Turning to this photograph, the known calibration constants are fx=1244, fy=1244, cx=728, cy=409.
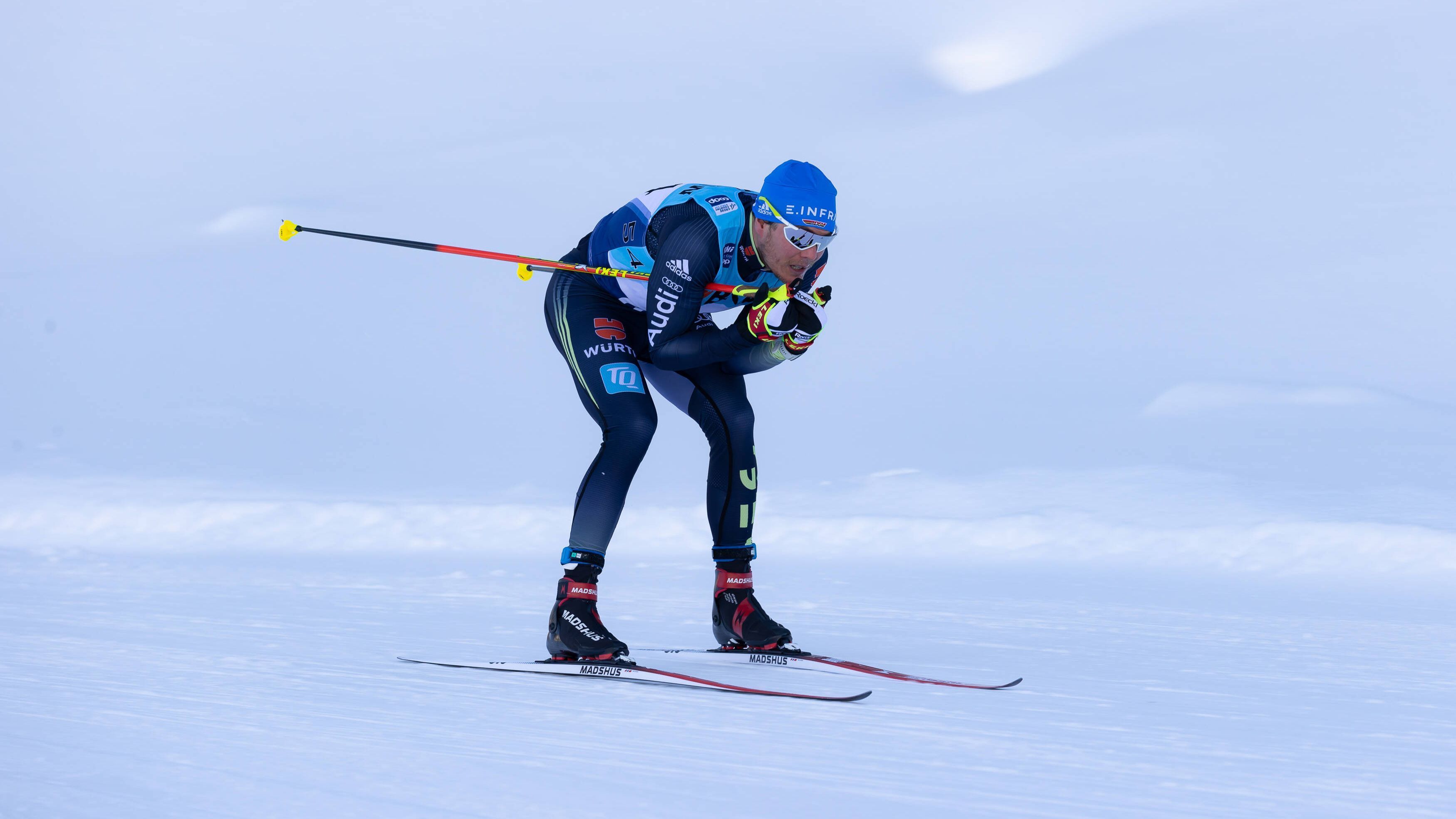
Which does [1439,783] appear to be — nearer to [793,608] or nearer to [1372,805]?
[1372,805]

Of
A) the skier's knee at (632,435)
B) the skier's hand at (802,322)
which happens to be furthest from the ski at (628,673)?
the skier's hand at (802,322)

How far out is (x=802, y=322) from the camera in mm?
3891

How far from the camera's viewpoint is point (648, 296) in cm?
409

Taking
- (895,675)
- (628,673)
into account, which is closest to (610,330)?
(628,673)

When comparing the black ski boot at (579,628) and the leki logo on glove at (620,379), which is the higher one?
the leki logo on glove at (620,379)

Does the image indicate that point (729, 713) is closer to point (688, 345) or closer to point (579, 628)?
point (579, 628)

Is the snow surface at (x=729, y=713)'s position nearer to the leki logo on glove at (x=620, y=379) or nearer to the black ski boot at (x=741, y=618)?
the black ski boot at (x=741, y=618)

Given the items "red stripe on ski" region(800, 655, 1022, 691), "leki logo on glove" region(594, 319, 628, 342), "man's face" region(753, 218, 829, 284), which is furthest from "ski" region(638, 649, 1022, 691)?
"man's face" region(753, 218, 829, 284)

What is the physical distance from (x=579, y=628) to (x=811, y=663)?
2.49 ft

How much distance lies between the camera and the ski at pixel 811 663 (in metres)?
3.62

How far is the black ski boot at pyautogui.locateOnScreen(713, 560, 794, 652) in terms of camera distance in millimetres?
4238

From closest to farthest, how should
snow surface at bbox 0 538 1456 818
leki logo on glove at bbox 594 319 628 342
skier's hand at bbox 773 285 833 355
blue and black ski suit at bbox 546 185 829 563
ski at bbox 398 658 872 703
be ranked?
1. snow surface at bbox 0 538 1456 818
2. ski at bbox 398 658 872 703
3. skier's hand at bbox 773 285 833 355
4. blue and black ski suit at bbox 546 185 829 563
5. leki logo on glove at bbox 594 319 628 342

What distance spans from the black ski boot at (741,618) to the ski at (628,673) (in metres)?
0.42

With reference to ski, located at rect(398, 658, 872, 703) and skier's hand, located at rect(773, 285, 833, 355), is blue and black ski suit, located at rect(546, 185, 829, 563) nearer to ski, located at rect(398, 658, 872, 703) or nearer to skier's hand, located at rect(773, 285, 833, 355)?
skier's hand, located at rect(773, 285, 833, 355)
